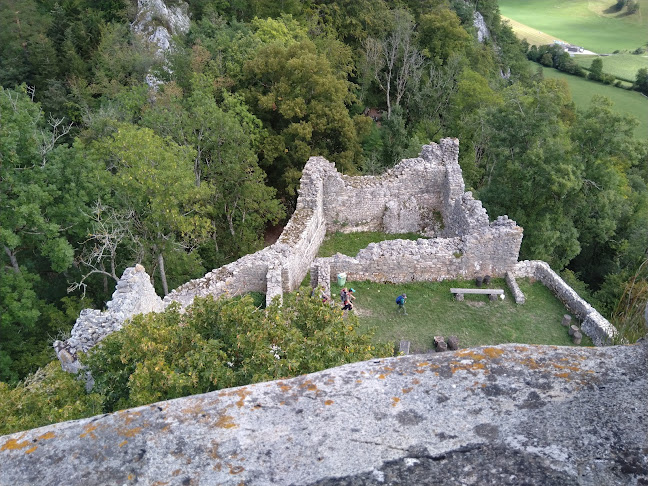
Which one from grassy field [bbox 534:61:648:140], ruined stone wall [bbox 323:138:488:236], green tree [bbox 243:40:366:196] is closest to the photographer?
ruined stone wall [bbox 323:138:488:236]

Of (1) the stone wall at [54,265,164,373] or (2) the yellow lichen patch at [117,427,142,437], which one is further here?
(1) the stone wall at [54,265,164,373]

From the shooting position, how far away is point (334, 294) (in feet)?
58.7

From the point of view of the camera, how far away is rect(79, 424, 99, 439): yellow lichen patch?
394cm

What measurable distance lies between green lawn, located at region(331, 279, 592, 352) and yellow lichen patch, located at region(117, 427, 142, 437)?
40.2 ft

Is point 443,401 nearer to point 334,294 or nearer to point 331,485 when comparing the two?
point 331,485

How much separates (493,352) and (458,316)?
42.7 feet

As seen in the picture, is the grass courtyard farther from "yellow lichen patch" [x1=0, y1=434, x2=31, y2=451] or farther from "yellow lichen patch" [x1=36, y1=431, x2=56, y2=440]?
"yellow lichen patch" [x1=0, y1=434, x2=31, y2=451]

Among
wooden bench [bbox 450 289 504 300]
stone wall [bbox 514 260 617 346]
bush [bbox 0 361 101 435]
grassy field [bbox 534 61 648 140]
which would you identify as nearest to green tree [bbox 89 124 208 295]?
bush [bbox 0 361 101 435]

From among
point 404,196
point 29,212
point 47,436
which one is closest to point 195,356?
point 47,436

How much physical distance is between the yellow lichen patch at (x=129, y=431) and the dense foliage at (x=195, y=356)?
157 inches

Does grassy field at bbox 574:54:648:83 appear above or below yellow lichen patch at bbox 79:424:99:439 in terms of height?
below

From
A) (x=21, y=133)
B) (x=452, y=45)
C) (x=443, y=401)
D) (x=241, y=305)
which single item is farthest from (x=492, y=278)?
(x=452, y=45)

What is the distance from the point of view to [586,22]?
55.2m

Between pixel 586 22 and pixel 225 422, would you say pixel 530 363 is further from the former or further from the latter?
pixel 586 22
